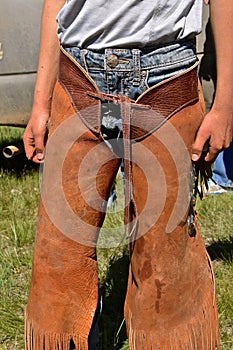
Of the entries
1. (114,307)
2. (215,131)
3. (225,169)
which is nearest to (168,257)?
(215,131)

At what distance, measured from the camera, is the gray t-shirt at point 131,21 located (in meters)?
1.76

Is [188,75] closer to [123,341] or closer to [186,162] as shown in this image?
[186,162]

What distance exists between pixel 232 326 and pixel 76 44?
160 centimetres

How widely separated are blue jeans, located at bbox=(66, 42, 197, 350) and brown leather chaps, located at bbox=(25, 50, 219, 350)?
0.02 m

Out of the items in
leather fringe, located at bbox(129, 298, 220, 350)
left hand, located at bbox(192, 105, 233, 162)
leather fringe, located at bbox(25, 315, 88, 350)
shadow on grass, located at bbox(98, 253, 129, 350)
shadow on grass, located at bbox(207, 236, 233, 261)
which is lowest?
shadow on grass, located at bbox(207, 236, 233, 261)

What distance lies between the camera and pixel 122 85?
1.82 metres

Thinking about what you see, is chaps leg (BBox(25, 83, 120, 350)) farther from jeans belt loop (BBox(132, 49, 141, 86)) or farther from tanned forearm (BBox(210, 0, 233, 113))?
tanned forearm (BBox(210, 0, 233, 113))

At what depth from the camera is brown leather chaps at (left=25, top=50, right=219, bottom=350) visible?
6.11 feet

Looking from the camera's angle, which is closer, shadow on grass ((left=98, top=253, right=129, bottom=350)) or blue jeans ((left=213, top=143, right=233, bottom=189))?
shadow on grass ((left=98, top=253, right=129, bottom=350))

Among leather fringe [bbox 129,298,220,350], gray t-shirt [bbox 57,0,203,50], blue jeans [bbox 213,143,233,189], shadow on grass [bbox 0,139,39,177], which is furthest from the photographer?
shadow on grass [bbox 0,139,39,177]

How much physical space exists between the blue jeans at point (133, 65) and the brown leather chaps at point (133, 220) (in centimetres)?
2

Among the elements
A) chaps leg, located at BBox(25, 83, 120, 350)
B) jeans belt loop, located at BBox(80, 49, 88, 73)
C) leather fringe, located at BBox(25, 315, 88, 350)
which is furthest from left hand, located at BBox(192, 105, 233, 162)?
leather fringe, located at BBox(25, 315, 88, 350)

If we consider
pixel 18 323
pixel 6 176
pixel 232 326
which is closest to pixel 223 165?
pixel 6 176

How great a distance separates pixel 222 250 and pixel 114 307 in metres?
0.82
